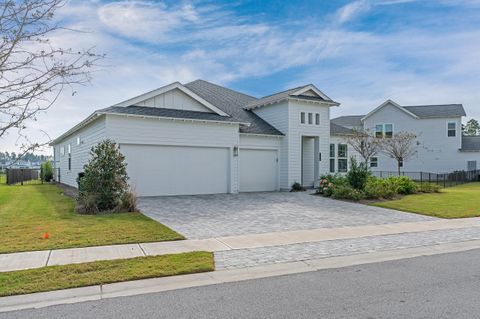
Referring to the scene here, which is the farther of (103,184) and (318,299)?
(103,184)

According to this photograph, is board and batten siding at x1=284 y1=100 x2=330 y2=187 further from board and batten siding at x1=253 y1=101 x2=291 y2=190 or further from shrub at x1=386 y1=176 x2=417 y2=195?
shrub at x1=386 y1=176 x2=417 y2=195

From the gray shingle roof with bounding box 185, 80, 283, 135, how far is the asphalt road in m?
14.1

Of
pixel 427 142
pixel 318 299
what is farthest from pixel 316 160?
pixel 427 142

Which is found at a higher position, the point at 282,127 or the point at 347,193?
the point at 282,127

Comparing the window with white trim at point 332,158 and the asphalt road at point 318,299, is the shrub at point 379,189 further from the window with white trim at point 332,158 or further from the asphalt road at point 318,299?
the asphalt road at point 318,299

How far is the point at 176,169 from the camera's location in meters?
17.3

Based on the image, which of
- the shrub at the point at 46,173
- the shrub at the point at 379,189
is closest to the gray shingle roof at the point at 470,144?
the shrub at the point at 379,189

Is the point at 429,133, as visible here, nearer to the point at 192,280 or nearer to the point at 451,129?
the point at 451,129

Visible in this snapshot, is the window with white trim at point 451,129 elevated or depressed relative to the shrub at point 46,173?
elevated

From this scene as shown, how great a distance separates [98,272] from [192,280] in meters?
1.52

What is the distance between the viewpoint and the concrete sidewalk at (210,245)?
639cm

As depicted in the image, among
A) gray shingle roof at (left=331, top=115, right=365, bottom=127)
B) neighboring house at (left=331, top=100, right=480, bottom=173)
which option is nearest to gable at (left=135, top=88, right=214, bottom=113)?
neighboring house at (left=331, top=100, right=480, bottom=173)

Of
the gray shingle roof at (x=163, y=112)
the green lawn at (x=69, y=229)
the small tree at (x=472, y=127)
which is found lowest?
the green lawn at (x=69, y=229)

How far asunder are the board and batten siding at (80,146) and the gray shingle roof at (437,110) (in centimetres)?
3025
